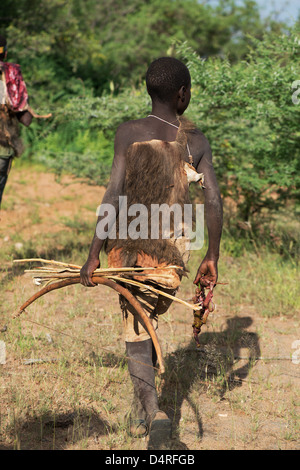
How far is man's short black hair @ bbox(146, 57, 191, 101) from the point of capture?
2.80 metres

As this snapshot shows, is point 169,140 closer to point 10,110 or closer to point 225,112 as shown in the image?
point 10,110

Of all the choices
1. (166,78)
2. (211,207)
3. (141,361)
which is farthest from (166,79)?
(141,361)

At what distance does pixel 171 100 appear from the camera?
113 inches

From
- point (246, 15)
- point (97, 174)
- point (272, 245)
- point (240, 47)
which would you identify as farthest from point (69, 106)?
point (246, 15)

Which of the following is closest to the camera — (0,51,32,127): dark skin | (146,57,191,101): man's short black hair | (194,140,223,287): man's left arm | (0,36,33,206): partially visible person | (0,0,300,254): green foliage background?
(146,57,191,101): man's short black hair

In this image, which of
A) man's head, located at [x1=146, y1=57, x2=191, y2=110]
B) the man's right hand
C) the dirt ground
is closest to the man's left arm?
man's head, located at [x1=146, y1=57, x2=191, y2=110]

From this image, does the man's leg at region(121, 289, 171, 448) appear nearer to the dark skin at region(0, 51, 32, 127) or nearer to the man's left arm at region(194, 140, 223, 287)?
the man's left arm at region(194, 140, 223, 287)

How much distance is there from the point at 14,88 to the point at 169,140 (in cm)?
260

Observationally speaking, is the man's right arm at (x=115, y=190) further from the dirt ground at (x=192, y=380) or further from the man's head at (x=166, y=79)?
the dirt ground at (x=192, y=380)

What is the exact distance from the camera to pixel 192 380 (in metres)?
3.80

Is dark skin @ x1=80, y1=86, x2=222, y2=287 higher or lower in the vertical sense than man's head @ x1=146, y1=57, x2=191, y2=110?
lower

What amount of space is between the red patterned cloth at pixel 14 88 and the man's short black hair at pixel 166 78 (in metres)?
2.46

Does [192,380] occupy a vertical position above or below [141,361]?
below

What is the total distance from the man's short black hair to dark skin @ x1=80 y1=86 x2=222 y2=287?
0.11ft
